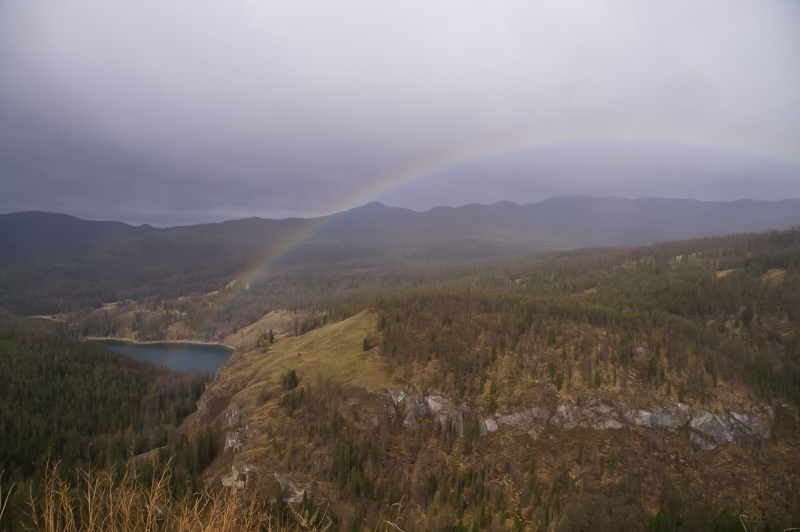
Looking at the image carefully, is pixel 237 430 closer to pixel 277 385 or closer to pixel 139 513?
pixel 277 385

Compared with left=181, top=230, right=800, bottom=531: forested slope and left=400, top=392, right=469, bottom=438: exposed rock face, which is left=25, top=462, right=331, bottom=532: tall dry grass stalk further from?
left=400, top=392, right=469, bottom=438: exposed rock face

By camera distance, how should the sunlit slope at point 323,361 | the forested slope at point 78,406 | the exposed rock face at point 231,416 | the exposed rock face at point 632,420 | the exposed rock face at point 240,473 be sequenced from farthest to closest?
the sunlit slope at point 323,361, the exposed rock face at point 231,416, the forested slope at point 78,406, the exposed rock face at point 632,420, the exposed rock face at point 240,473

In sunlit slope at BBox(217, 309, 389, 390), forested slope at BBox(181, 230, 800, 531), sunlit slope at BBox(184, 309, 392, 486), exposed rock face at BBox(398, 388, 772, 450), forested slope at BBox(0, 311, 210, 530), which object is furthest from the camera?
sunlit slope at BBox(217, 309, 389, 390)

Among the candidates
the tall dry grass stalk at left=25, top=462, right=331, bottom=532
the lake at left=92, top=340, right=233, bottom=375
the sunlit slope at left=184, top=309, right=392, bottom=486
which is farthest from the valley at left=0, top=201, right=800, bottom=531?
the lake at left=92, top=340, right=233, bottom=375

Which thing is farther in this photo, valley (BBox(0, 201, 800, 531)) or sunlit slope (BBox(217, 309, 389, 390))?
sunlit slope (BBox(217, 309, 389, 390))

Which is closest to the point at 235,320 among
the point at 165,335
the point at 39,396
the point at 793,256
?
the point at 165,335

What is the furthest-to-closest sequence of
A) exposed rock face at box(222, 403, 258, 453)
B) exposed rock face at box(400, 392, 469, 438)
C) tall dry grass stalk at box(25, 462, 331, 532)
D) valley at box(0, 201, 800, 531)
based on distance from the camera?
exposed rock face at box(222, 403, 258, 453)
exposed rock face at box(400, 392, 469, 438)
valley at box(0, 201, 800, 531)
tall dry grass stalk at box(25, 462, 331, 532)

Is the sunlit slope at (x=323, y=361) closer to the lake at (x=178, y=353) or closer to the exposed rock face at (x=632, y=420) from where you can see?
the exposed rock face at (x=632, y=420)

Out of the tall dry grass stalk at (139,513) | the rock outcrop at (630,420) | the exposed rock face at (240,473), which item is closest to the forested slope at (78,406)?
the exposed rock face at (240,473)
